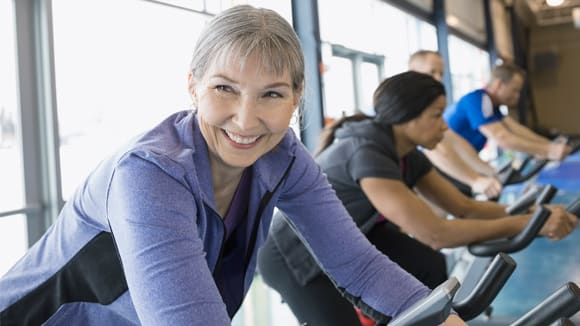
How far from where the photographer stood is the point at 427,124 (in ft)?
7.16

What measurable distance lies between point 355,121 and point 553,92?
18.5 m


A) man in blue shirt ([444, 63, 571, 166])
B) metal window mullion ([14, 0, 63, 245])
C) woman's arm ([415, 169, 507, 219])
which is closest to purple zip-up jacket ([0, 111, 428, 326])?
woman's arm ([415, 169, 507, 219])

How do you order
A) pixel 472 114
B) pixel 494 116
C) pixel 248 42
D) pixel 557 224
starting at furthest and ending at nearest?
pixel 494 116, pixel 472 114, pixel 557 224, pixel 248 42

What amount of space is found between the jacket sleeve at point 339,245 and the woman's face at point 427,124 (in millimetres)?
870

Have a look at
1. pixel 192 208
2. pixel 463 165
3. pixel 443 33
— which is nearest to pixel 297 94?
pixel 192 208

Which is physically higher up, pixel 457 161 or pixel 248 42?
pixel 248 42

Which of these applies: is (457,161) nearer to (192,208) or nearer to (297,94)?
(297,94)

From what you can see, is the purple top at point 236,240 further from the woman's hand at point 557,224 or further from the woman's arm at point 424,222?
the woman's hand at point 557,224

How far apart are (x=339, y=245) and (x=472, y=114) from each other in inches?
126

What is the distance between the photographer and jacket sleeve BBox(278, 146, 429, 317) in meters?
1.34

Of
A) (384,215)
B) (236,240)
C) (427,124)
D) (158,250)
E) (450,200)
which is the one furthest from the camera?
(450,200)

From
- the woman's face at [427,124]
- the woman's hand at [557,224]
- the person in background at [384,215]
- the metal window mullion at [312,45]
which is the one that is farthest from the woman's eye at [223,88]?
the metal window mullion at [312,45]

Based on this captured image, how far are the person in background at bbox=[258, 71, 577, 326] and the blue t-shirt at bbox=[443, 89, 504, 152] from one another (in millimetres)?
2157

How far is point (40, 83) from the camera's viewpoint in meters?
3.05
